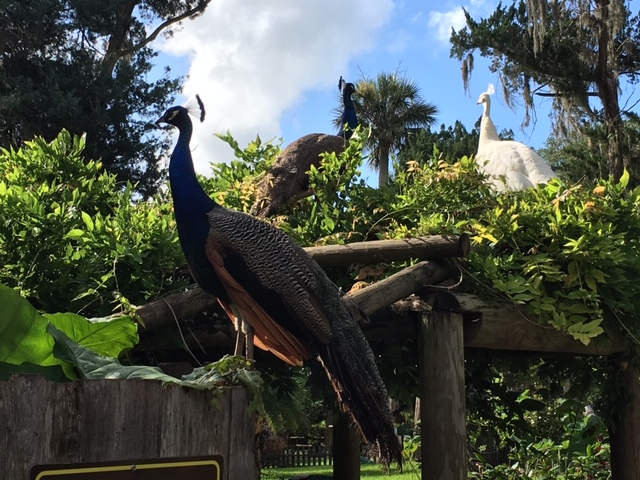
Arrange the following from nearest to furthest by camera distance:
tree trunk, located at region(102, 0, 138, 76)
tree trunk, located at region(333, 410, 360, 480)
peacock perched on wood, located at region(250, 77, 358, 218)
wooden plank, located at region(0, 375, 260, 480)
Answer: wooden plank, located at region(0, 375, 260, 480) → peacock perched on wood, located at region(250, 77, 358, 218) → tree trunk, located at region(333, 410, 360, 480) → tree trunk, located at region(102, 0, 138, 76)

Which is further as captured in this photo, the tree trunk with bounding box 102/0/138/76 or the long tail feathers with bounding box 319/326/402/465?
the tree trunk with bounding box 102/0/138/76

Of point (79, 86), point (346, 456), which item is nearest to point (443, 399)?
point (346, 456)

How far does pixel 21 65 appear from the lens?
43.1ft

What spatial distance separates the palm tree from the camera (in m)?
21.0

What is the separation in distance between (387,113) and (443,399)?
18379mm

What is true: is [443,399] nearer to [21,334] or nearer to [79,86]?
[21,334]

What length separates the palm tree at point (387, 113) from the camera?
69.1 feet

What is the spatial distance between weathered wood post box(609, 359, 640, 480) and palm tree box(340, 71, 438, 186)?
16.2 m

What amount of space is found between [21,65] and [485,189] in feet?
36.7

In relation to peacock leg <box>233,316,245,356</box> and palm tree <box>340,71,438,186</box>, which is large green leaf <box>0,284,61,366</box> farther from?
palm tree <box>340,71,438,186</box>

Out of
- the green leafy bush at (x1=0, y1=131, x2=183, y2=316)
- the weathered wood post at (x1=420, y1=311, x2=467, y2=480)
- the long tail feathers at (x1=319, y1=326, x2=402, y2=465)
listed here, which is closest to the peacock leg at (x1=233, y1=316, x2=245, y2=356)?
the long tail feathers at (x1=319, y1=326, x2=402, y2=465)

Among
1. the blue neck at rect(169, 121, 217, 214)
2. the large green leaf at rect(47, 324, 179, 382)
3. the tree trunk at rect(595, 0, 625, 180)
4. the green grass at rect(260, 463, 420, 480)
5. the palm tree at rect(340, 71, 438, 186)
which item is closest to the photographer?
the large green leaf at rect(47, 324, 179, 382)

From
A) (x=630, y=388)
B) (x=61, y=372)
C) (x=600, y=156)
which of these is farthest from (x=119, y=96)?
(x=61, y=372)

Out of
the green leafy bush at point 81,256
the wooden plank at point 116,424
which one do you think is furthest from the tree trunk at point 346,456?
the wooden plank at point 116,424
